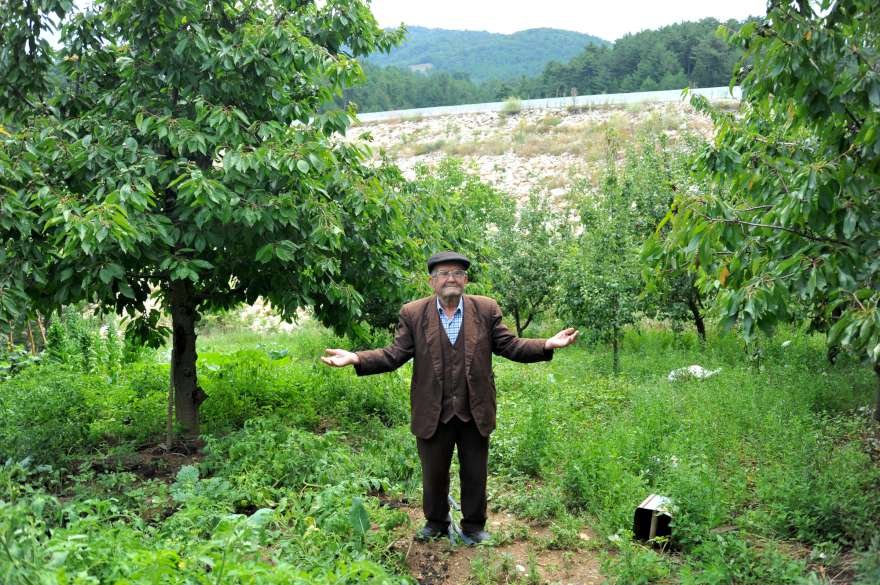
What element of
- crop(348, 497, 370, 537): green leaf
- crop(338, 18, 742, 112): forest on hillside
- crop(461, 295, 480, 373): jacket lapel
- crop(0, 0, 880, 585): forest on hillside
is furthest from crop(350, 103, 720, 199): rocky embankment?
crop(348, 497, 370, 537): green leaf

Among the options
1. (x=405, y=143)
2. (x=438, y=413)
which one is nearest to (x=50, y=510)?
(x=438, y=413)

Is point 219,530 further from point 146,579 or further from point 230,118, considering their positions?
point 230,118

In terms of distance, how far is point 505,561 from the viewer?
5.12m

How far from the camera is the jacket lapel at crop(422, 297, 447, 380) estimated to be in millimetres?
5008

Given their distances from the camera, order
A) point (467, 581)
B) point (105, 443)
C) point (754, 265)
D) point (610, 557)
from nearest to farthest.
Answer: point (754, 265), point (467, 581), point (610, 557), point (105, 443)

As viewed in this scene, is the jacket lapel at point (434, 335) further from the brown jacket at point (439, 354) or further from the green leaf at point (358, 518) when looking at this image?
the green leaf at point (358, 518)

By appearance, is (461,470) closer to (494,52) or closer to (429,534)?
(429,534)

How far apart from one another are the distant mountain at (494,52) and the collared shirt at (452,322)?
9989cm

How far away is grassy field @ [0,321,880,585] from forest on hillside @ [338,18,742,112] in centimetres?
4042

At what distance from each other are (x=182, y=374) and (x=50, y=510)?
270cm

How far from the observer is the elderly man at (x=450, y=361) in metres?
4.98

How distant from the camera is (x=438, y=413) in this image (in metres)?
4.98

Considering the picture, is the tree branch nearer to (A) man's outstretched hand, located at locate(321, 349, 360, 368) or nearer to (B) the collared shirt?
(B) the collared shirt

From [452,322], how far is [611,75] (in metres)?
53.9
